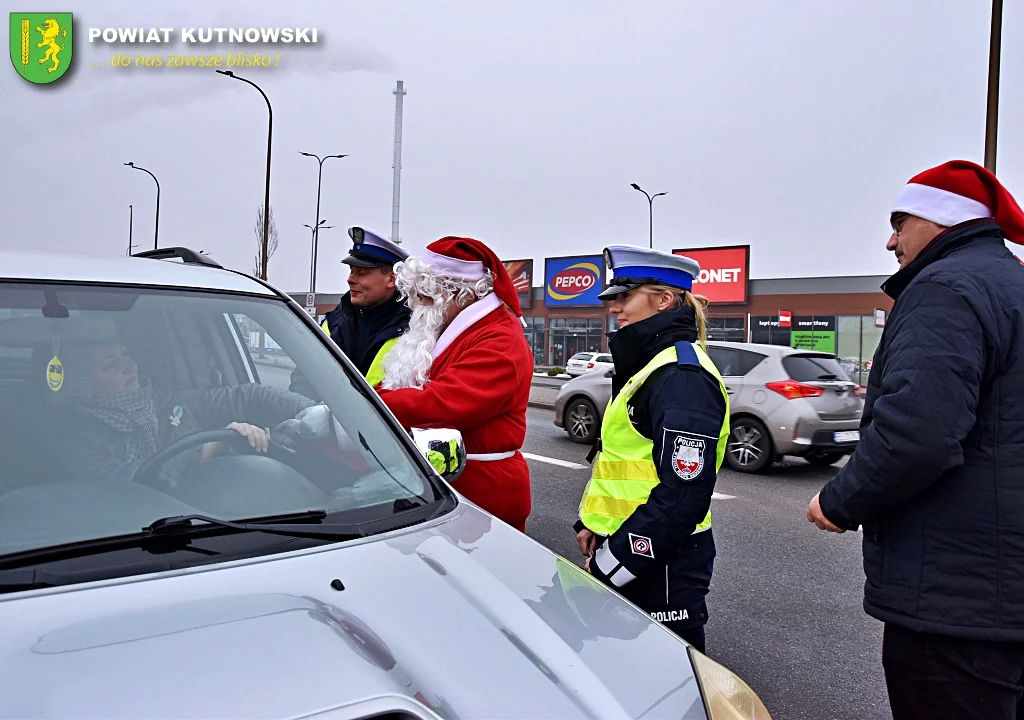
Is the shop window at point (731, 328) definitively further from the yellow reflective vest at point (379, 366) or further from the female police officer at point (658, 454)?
the female police officer at point (658, 454)

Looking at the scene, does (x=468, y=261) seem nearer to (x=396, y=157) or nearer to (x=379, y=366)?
(x=379, y=366)

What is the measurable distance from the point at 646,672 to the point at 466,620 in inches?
14.2

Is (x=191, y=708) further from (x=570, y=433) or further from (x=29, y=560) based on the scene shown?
(x=570, y=433)

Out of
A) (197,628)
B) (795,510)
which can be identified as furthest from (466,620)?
(795,510)

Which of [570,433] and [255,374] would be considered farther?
[570,433]

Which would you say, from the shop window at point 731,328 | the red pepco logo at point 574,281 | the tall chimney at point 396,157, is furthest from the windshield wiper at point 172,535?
the red pepco logo at point 574,281

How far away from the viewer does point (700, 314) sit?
2.84 meters

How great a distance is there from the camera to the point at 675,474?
2.32 meters

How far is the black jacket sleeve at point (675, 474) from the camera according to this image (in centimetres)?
231

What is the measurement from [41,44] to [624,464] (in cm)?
955

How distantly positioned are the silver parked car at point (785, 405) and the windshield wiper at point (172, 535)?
825cm

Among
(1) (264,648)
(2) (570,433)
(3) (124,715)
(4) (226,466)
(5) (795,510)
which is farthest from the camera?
(2) (570,433)

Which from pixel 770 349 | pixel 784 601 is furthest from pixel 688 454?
pixel 770 349

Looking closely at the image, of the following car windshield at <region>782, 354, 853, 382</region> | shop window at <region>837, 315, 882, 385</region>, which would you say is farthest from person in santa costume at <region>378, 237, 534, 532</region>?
shop window at <region>837, 315, 882, 385</region>
